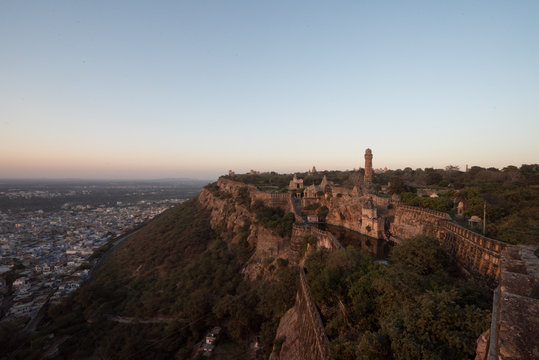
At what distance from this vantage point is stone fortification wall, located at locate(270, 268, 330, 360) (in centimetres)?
759

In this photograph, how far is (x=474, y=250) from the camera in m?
11.9

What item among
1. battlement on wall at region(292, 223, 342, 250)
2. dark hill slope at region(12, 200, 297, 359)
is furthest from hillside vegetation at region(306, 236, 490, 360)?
dark hill slope at region(12, 200, 297, 359)

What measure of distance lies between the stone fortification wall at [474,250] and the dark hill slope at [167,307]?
989 cm

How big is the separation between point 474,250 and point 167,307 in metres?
25.3

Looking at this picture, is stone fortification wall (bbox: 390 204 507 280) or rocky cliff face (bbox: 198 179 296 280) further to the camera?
rocky cliff face (bbox: 198 179 296 280)

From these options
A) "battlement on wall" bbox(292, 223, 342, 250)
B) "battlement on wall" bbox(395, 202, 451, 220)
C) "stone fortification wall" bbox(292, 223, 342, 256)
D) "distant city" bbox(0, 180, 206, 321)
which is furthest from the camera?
"distant city" bbox(0, 180, 206, 321)

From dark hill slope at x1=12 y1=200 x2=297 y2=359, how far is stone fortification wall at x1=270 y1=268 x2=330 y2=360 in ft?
8.32

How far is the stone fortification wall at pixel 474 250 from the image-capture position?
1029 centimetres

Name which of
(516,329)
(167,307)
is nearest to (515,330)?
(516,329)

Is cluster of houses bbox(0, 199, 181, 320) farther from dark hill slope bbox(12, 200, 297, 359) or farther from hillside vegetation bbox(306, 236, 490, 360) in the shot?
hillside vegetation bbox(306, 236, 490, 360)

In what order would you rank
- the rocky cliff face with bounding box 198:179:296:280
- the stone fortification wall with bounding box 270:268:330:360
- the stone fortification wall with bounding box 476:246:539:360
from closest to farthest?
the stone fortification wall with bounding box 476:246:539:360, the stone fortification wall with bounding box 270:268:330:360, the rocky cliff face with bounding box 198:179:296:280

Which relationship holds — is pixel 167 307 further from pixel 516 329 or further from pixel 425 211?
pixel 425 211

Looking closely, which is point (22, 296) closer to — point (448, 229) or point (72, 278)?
point (72, 278)

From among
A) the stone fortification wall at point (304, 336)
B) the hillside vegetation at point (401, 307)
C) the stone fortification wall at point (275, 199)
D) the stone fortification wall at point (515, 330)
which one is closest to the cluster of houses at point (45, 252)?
the stone fortification wall at point (275, 199)
